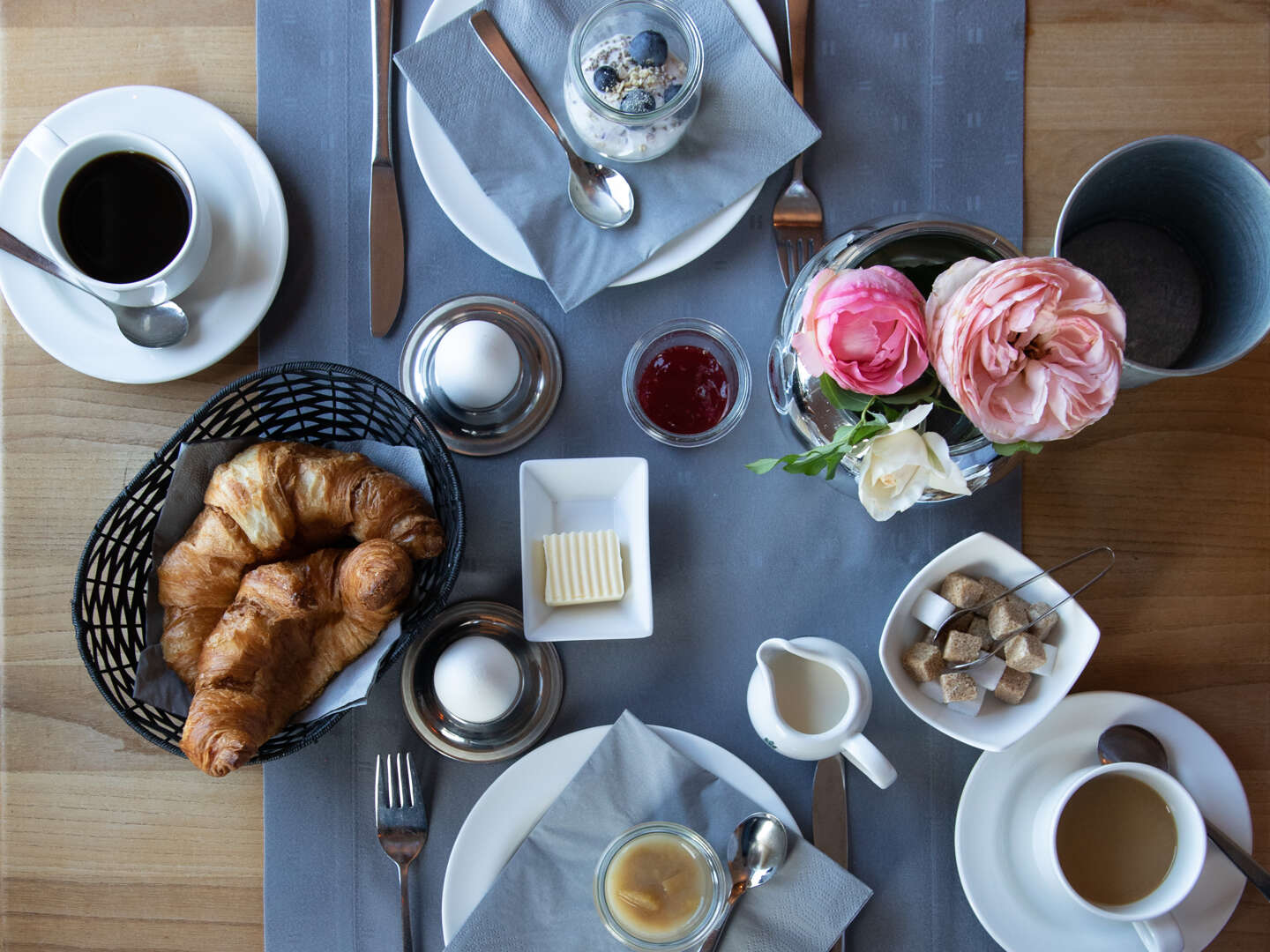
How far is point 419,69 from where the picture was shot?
1.01 m

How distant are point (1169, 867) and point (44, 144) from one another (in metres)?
1.42

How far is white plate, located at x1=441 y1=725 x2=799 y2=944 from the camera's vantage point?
978 millimetres

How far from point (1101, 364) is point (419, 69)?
771 millimetres

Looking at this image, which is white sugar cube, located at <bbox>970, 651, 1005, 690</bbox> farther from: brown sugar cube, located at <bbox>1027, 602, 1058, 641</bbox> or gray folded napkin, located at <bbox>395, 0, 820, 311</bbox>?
gray folded napkin, located at <bbox>395, 0, 820, 311</bbox>

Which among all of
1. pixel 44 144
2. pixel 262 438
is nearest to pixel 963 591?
pixel 262 438

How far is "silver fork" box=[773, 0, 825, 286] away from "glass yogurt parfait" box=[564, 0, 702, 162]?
0.13 metres

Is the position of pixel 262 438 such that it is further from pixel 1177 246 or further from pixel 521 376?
pixel 1177 246

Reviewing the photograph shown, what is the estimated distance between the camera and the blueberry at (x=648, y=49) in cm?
95

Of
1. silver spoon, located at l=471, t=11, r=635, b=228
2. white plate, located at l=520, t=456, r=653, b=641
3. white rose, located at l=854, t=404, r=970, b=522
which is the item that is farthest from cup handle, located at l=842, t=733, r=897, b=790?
silver spoon, located at l=471, t=11, r=635, b=228

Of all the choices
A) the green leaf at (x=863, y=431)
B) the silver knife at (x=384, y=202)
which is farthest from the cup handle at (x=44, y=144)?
the green leaf at (x=863, y=431)

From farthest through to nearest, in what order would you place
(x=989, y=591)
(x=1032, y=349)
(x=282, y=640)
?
(x=989, y=591) < (x=282, y=640) < (x=1032, y=349)

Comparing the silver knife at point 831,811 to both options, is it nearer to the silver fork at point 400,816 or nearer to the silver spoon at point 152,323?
the silver fork at point 400,816

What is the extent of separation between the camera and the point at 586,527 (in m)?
1.04

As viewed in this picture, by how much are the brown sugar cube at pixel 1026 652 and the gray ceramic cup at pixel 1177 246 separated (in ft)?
0.89
